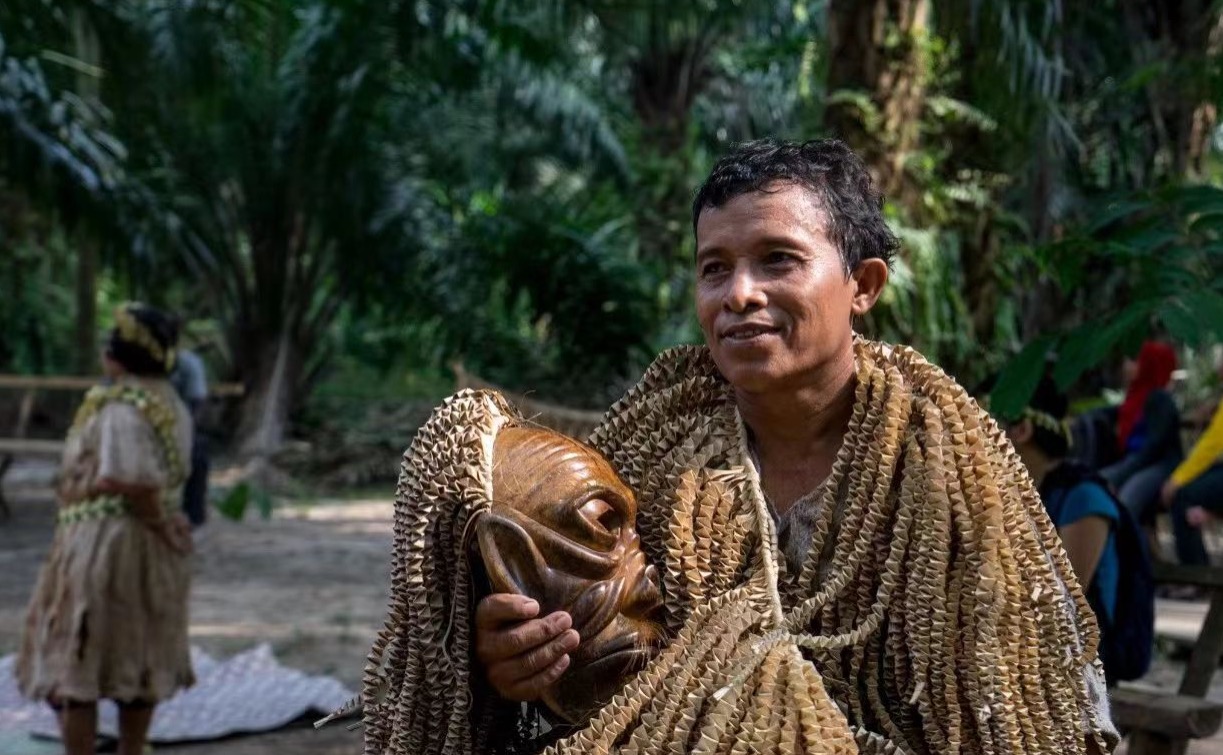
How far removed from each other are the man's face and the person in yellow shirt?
549 cm

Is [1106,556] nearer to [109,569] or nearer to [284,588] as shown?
[109,569]

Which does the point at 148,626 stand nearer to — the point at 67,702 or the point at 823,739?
the point at 67,702

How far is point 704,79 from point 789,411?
15.1 m

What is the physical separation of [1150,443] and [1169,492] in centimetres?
77

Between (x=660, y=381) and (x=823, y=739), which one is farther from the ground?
(x=660, y=381)

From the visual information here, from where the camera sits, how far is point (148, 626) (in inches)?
233

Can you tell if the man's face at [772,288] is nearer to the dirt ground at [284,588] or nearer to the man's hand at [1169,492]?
the dirt ground at [284,588]

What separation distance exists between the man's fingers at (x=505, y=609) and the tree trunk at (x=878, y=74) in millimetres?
4460

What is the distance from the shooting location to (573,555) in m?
1.95

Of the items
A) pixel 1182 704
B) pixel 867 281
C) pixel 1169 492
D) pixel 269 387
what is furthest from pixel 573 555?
pixel 269 387

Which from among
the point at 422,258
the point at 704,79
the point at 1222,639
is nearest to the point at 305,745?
the point at 1222,639

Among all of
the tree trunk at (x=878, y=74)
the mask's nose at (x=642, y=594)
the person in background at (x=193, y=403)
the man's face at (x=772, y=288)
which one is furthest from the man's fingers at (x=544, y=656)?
the person in background at (x=193, y=403)

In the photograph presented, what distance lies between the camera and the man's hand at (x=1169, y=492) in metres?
7.84

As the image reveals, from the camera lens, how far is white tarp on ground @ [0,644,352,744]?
Answer: 6.66 m
